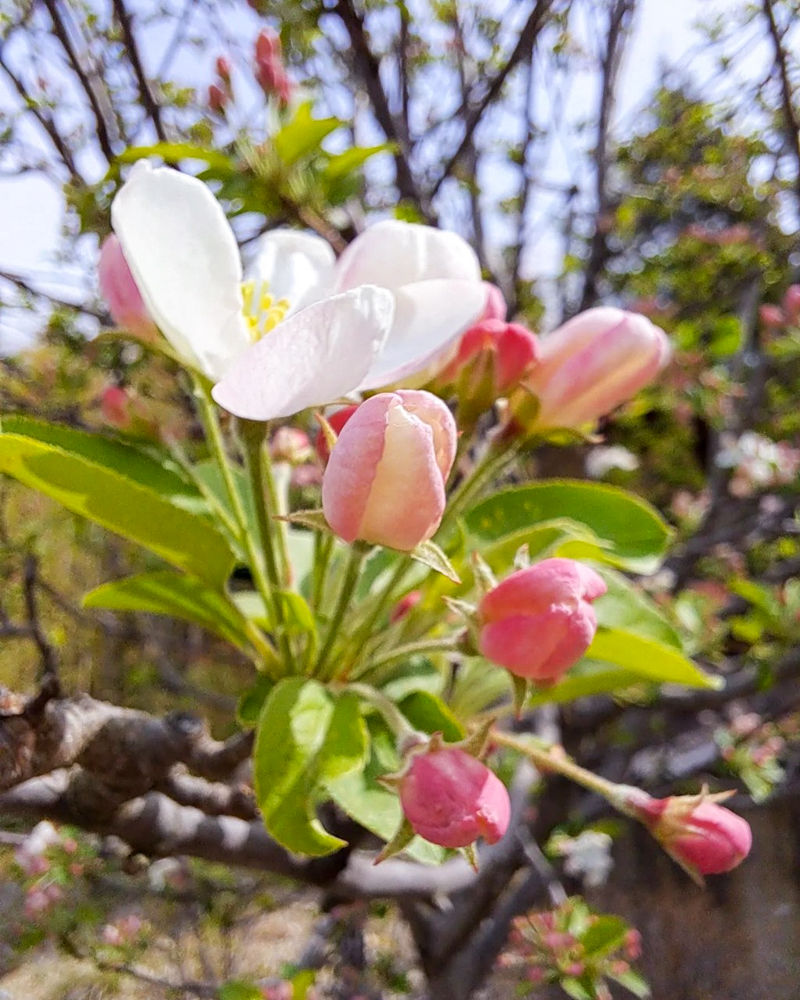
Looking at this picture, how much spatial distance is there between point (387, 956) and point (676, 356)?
1.81m

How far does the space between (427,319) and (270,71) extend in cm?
77

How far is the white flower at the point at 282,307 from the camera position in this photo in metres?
0.39

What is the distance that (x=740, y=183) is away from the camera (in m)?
2.05

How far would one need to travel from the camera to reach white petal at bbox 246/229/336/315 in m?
0.65

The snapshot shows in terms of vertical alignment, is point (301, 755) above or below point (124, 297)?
below

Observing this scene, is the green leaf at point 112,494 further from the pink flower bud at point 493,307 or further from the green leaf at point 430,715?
the pink flower bud at point 493,307

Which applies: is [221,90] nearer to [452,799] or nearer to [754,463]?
[452,799]

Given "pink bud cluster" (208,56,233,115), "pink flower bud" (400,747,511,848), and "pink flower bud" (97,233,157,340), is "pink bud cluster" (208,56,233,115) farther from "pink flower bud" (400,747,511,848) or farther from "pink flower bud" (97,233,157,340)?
"pink flower bud" (400,747,511,848)

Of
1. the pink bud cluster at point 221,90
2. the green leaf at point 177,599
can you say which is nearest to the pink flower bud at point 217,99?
the pink bud cluster at point 221,90

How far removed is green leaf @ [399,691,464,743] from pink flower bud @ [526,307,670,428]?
0.76ft

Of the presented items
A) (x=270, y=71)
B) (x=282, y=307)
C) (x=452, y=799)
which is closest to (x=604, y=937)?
(x=452, y=799)

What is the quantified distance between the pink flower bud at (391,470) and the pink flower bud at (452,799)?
135 millimetres

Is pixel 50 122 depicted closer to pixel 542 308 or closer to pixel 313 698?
pixel 313 698

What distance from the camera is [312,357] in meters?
0.39
